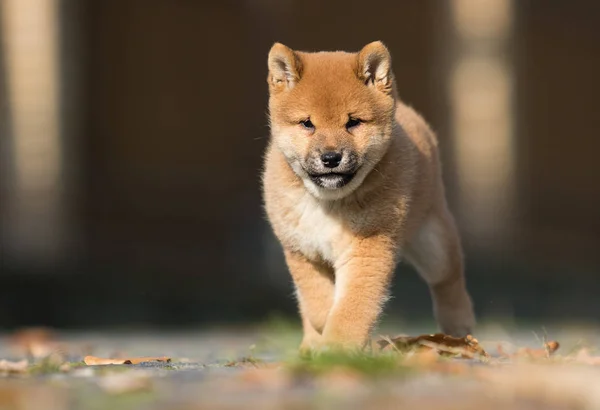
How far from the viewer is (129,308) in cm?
938

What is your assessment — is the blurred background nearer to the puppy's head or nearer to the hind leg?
the hind leg

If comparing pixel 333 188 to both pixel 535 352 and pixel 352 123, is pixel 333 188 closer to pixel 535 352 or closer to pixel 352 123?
pixel 352 123

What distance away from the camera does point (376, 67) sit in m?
4.86

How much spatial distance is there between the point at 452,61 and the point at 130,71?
11.0 feet

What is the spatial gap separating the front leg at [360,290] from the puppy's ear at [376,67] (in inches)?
26.6

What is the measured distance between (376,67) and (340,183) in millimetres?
590

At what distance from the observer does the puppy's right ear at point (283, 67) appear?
15.8 feet

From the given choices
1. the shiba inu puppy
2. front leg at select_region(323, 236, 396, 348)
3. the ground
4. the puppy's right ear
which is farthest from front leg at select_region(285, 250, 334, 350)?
the ground

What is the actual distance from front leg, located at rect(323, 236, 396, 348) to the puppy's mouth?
11.7 inches

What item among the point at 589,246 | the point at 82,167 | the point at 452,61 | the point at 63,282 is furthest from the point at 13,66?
the point at 589,246

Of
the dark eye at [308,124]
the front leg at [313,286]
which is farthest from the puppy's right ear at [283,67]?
the front leg at [313,286]

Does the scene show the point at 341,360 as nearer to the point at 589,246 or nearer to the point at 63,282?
the point at 63,282

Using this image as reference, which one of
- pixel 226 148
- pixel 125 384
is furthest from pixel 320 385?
pixel 226 148

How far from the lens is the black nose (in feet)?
14.9
